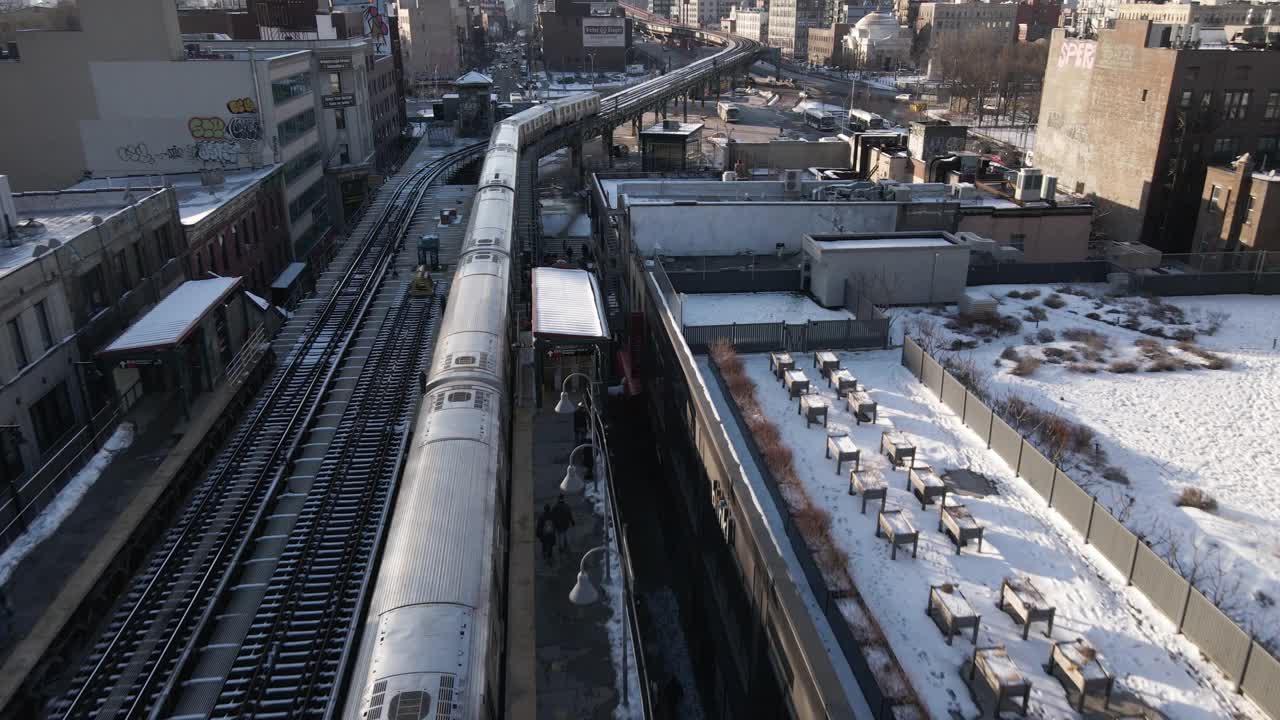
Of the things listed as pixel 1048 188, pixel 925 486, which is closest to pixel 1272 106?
pixel 1048 188

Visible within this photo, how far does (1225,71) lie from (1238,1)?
10009cm

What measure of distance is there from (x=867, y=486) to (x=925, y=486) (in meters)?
1.07

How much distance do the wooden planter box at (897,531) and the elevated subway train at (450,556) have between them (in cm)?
670

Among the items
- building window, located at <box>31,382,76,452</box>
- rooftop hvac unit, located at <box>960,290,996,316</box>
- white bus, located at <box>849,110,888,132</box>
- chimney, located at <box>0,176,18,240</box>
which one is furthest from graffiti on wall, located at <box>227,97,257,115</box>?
white bus, located at <box>849,110,888,132</box>

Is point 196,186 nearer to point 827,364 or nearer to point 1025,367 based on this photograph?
point 827,364

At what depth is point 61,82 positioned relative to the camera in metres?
36.4

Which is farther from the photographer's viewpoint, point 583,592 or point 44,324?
point 44,324

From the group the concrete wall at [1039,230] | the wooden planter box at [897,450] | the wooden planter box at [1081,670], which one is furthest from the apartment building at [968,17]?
the wooden planter box at [1081,670]

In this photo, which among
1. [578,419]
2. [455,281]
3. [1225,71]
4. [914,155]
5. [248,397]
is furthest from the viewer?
[914,155]

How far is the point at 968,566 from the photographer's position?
15.1 m

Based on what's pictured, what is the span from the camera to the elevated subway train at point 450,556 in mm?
9500

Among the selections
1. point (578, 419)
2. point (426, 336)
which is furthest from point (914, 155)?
point (578, 419)

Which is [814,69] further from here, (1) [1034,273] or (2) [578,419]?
(2) [578,419]

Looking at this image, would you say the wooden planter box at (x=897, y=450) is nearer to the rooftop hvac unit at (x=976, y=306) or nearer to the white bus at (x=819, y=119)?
the rooftop hvac unit at (x=976, y=306)
